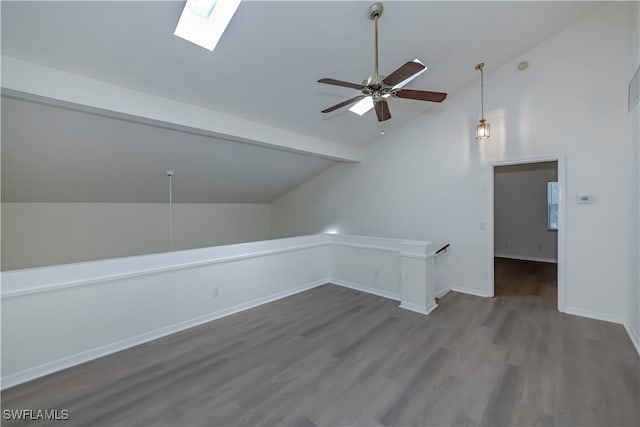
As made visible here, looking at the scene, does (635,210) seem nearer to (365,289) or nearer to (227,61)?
(365,289)

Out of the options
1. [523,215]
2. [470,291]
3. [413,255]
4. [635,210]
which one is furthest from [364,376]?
[523,215]

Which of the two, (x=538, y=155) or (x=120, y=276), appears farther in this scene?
(x=538, y=155)

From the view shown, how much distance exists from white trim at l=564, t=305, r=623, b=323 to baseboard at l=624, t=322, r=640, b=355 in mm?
143

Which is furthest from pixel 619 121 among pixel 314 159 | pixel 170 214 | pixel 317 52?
pixel 170 214

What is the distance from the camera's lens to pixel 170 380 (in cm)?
232

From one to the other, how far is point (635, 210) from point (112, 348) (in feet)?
19.1

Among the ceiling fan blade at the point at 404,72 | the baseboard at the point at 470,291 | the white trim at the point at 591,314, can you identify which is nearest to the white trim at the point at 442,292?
the baseboard at the point at 470,291

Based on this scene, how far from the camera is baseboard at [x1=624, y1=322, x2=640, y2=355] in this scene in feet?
8.86

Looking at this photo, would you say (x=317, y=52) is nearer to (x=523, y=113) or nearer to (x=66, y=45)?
(x=66, y=45)

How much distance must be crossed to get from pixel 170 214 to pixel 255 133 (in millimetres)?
3367

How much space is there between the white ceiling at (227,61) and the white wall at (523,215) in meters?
3.92

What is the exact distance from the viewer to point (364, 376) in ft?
7.66

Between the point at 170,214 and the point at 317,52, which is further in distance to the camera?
the point at 170,214

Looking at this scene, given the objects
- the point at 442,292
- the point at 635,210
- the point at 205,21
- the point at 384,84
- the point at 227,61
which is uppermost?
the point at 205,21
